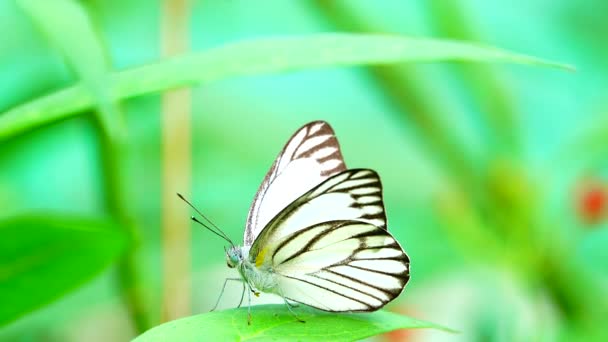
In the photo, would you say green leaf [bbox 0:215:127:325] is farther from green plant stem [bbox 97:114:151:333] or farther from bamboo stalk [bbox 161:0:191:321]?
bamboo stalk [bbox 161:0:191:321]

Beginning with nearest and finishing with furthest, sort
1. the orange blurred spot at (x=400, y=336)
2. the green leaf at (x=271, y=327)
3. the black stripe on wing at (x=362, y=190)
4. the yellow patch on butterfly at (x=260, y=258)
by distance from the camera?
the green leaf at (x=271, y=327)
the black stripe on wing at (x=362, y=190)
the yellow patch on butterfly at (x=260, y=258)
the orange blurred spot at (x=400, y=336)

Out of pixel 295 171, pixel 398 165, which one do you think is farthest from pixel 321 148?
pixel 398 165

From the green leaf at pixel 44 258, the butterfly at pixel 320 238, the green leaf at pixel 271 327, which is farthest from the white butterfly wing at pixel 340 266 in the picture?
the green leaf at pixel 44 258

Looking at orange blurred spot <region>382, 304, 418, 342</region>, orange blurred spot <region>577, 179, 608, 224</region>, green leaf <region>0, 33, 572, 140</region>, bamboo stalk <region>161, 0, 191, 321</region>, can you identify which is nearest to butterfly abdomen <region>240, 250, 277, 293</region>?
bamboo stalk <region>161, 0, 191, 321</region>

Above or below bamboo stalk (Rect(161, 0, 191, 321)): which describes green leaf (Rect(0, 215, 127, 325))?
below

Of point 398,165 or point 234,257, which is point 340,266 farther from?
point 398,165

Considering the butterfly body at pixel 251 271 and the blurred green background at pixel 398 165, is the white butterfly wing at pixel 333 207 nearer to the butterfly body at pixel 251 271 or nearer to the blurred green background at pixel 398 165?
the butterfly body at pixel 251 271
